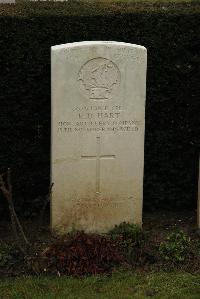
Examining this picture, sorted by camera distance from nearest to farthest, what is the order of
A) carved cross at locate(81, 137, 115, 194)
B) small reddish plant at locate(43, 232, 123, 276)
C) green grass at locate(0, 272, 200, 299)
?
green grass at locate(0, 272, 200, 299) < small reddish plant at locate(43, 232, 123, 276) < carved cross at locate(81, 137, 115, 194)

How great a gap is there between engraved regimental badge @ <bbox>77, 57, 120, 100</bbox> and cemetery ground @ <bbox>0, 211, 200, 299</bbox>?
4.50 feet

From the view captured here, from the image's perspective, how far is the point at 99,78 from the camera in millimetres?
5930

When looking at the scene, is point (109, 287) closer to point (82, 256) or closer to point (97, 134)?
point (82, 256)

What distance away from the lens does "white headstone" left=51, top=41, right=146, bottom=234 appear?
5.89 meters

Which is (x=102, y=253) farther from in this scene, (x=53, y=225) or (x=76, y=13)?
(x=76, y=13)

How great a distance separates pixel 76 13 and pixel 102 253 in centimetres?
247

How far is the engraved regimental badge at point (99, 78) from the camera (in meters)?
5.90

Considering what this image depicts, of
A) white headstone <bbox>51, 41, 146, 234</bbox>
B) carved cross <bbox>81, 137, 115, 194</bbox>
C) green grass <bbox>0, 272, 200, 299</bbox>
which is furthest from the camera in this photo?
carved cross <bbox>81, 137, 115, 194</bbox>

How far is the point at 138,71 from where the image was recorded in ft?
19.7

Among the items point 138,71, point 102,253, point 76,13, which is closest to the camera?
point 102,253

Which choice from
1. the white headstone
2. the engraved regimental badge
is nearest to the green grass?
the white headstone

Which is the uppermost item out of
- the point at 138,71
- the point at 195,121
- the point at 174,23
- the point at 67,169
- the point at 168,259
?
the point at 174,23

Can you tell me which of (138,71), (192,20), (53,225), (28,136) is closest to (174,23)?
(192,20)

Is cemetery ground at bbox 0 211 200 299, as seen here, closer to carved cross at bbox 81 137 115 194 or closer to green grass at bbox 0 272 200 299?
green grass at bbox 0 272 200 299
